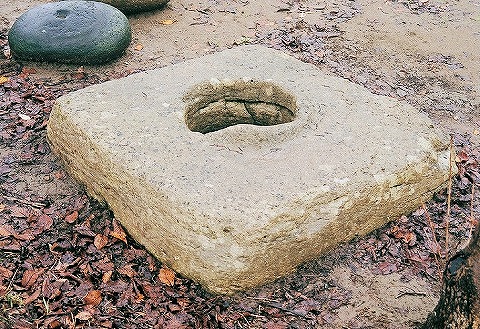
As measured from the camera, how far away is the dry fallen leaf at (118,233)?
10.5ft

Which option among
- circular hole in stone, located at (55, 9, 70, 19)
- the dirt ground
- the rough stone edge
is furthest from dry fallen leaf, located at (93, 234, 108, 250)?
circular hole in stone, located at (55, 9, 70, 19)

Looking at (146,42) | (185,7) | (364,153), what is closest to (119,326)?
(364,153)

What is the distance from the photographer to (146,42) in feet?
18.8

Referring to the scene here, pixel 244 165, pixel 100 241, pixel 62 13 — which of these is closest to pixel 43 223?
pixel 100 241

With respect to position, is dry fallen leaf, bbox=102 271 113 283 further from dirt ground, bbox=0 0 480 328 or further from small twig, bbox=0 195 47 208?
small twig, bbox=0 195 47 208

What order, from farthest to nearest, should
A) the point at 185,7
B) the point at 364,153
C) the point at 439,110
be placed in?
1. the point at 185,7
2. the point at 439,110
3. the point at 364,153

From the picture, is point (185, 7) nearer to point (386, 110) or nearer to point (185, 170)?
point (386, 110)

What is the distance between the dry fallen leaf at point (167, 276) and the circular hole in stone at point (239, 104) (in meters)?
1.08

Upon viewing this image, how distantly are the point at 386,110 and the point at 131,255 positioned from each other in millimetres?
1754

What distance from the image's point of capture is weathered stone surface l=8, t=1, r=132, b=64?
16.2 ft

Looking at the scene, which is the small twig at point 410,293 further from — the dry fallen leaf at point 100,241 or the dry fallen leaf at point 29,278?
the dry fallen leaf at point 29,278

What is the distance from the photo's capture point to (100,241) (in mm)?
3203

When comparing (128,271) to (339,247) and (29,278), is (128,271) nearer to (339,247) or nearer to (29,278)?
(29,278)

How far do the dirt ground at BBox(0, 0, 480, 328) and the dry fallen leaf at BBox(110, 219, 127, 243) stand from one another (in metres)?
0.02
